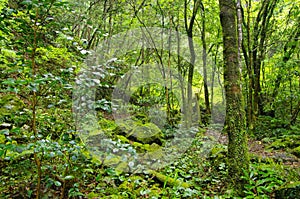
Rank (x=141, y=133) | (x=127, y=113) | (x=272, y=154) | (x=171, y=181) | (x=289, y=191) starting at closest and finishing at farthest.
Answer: (x=289, y=191) → (x=171, y=181) → (x=272, y=154) → (x=141, y=133) → (x=127, y=113)

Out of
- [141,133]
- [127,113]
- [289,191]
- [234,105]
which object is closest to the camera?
[289,191]

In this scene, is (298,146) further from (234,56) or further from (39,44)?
(39,44)

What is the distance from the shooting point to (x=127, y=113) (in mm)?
9336

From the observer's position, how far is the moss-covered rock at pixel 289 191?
2822mm

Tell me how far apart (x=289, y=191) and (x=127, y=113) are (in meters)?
7.03

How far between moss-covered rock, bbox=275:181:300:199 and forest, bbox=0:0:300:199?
1cm

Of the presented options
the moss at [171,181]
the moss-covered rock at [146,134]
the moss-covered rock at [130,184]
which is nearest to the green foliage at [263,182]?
the moss at [171,181]

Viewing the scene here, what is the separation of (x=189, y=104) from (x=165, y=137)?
1.96 meters

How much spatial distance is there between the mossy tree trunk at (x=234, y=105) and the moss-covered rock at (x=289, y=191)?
475 millimetres

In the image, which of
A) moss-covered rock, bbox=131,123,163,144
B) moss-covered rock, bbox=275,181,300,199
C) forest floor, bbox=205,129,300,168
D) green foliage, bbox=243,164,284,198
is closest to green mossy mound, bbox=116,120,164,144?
moss-covered rock, bbox=131,123,163,144

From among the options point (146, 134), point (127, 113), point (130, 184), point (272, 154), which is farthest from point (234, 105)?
point (127, 113)

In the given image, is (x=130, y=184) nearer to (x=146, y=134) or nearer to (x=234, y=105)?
(x=234, y=105)

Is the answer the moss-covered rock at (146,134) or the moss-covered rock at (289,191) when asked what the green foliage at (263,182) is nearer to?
the moss-covered rock at (289,191)

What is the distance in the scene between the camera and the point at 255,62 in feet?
28.6
